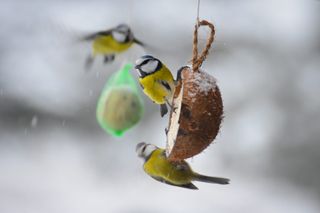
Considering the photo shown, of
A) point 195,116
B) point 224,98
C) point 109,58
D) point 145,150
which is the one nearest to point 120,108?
point 109,58

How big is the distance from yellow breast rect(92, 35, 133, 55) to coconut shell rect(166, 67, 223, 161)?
55 cm

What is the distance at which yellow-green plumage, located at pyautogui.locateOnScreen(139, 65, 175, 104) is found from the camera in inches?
51.9

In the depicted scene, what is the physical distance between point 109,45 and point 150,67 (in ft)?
1.38

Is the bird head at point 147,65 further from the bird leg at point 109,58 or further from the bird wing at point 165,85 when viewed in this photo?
the bird leg at point 109,58

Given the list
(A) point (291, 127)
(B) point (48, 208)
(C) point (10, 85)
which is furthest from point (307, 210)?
(C) point (10, 85)

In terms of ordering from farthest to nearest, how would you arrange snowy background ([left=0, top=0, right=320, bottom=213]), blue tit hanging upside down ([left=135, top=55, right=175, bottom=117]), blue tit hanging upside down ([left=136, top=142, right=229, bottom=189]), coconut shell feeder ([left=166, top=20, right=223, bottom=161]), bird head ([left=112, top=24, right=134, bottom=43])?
1. snowy background ([left=0, top=0, right=320, bottom=213])
2. bird head ([left=112, top=24, right=134, bottom=43])
3. blue tit hanging upside down ([left=136, top=142, right=229, bottom=189])
4. blue tit hanging upside down ([left=135, top=55, right=175, bottom=117])
5. coconut shell feeder ([left=166, top=20, right=223, bottom=161])

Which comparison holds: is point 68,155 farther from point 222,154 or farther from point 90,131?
point 222,154

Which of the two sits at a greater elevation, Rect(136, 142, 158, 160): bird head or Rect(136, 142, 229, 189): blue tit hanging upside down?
Rect(136, 142, 158, 160): bird head

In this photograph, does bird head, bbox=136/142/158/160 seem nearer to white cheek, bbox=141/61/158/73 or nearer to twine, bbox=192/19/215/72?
white cheek, bbox=141/61/158/73

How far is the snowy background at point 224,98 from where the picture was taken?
3.76 m

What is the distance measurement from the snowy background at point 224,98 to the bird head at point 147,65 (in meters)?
2.18

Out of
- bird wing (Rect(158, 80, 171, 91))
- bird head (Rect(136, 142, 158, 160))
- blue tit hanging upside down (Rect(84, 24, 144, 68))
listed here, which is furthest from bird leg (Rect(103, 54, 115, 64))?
bird wing (Rect(158, 80, 171, 91))

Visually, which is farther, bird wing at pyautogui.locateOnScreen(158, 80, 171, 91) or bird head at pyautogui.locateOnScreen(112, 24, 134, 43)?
bird head at pyautogui.locateOnScreen(112, 24, 134, 43)

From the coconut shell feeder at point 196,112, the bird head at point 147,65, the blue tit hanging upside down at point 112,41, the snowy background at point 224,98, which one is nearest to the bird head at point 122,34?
the blue tit hanging upside down at point 112,41
